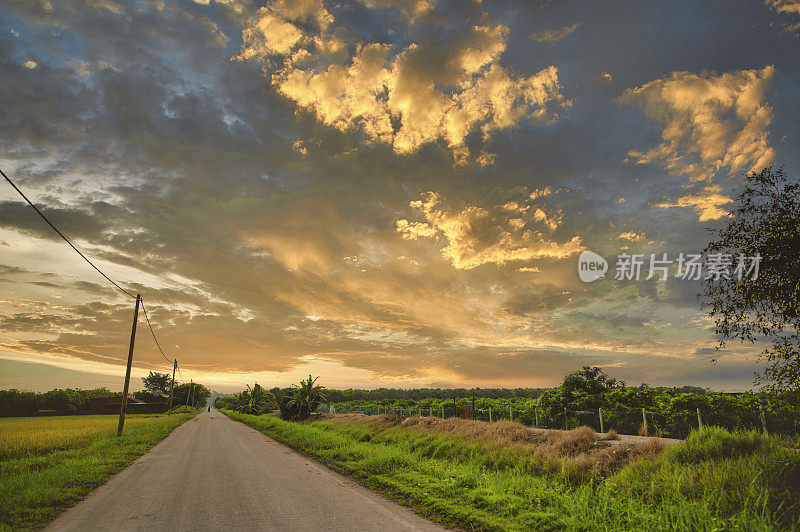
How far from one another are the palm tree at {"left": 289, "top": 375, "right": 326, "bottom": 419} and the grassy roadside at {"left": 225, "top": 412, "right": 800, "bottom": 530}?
37783 mm

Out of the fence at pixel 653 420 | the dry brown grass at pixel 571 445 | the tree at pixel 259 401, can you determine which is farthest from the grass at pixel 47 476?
the tree at pixel 259 401

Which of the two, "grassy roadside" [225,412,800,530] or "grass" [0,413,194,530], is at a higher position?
"grassy roadside" [225,412,800,530]

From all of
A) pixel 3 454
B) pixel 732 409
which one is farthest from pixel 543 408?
pixel 3 454

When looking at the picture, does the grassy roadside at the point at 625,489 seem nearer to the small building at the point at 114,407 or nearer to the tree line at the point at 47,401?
the tree line at the point at 47,401

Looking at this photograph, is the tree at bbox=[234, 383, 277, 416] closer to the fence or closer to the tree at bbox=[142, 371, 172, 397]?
the fence

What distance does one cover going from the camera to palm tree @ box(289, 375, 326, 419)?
4966cm

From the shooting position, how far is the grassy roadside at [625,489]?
7.45m

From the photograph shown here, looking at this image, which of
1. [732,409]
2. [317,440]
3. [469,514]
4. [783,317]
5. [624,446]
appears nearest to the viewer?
[469,514]

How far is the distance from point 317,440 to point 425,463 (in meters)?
10.1

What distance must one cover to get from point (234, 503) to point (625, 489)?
8.96m

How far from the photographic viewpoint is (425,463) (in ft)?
46.6

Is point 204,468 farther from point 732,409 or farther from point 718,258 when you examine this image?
point 732,409

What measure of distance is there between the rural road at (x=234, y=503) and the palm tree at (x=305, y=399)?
1416 inches

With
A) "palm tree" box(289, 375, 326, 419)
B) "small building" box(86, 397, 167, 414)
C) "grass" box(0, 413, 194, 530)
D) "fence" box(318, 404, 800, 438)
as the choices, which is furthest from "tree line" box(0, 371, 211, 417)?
"fence" box(318, 404, 800, 438)
